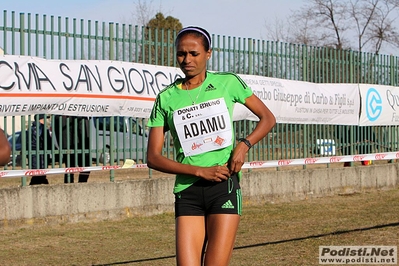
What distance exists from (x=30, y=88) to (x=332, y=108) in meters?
7.79

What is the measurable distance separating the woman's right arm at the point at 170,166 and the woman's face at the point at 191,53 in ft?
1.43

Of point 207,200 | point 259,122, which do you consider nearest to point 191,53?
point 259,122

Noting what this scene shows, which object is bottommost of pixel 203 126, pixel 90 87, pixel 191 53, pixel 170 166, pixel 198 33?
pixel 170 166

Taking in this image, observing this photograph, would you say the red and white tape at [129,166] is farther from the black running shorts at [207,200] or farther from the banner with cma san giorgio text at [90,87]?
the black running shorts at [207,200]

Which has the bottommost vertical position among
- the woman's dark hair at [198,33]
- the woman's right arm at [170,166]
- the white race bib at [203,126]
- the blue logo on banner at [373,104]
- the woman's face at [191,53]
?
the woman's right arm at [170,166]

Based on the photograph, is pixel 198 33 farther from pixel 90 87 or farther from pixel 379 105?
pixel 379 105

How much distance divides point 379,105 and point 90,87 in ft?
28.2

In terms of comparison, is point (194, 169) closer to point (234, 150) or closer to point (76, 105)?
point (234, 150)

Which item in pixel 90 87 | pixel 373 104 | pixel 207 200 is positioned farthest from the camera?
pixel 373 104

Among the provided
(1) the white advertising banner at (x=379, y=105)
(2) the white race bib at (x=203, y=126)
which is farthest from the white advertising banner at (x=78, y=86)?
(2) the white race bib at (x=203, y=126)

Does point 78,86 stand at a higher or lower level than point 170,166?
higher

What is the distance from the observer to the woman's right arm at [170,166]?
15.1 feet

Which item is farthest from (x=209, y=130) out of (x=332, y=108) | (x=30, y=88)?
(x=332, y=108)

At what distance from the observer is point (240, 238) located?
10.1 meters
